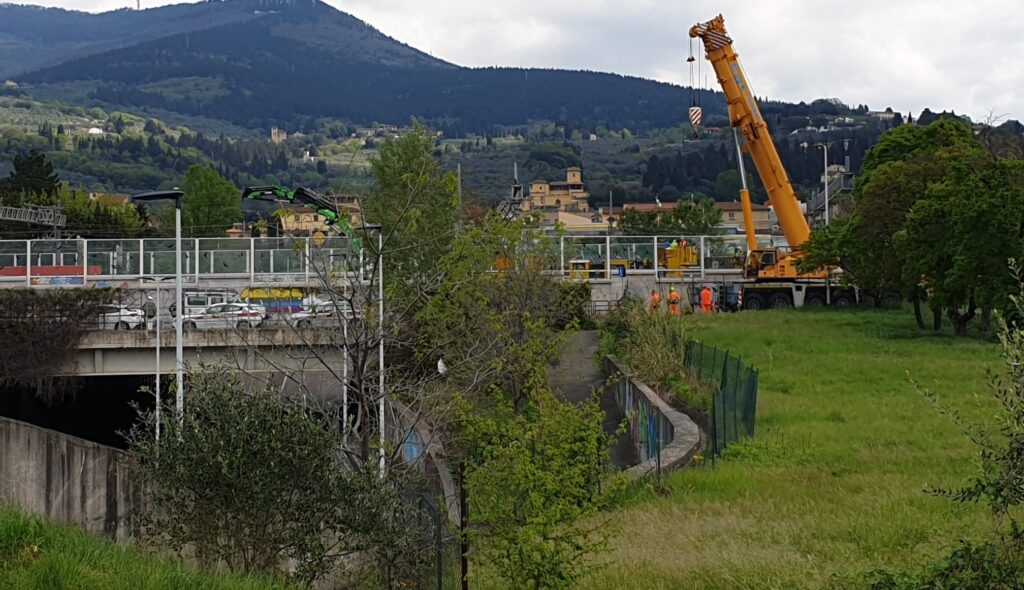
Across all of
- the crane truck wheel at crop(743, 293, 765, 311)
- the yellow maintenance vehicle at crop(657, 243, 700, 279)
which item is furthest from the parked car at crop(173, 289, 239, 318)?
the crane truck wheel at crop(743, 293, 765, 311)

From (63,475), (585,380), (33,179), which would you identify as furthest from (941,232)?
(33,179)

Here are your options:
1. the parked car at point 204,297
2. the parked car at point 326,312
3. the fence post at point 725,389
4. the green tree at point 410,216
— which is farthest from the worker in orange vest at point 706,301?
the fence post at point 725,389

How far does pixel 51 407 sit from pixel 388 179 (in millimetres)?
14315

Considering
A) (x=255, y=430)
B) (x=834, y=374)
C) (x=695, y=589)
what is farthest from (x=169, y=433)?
(x=834, y=374)

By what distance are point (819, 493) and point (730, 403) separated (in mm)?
6160

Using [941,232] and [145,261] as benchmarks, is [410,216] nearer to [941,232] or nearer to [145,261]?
[941,232]

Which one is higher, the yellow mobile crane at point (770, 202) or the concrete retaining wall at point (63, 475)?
the yellow mobile crane at point (770, 202)

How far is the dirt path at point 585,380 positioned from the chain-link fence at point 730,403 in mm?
2480

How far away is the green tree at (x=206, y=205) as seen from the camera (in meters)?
97.9

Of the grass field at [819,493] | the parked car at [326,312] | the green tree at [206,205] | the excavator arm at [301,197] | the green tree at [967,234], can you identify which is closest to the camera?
the grass field at [819,493]

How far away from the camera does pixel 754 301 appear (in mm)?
57281

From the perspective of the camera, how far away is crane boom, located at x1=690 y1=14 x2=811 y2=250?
5128 cm

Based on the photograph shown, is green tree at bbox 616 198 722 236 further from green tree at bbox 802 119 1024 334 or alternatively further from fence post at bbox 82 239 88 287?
fence post at bbox 82 239 88 287

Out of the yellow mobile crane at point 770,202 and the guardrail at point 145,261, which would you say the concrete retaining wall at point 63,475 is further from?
the yellow mobile crane at point 770,202
